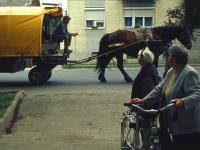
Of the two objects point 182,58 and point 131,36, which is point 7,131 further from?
point 131,36

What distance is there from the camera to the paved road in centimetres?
1083

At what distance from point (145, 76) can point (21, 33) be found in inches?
441

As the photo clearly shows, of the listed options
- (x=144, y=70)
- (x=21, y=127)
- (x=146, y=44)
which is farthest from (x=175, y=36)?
(x=144, y=70)

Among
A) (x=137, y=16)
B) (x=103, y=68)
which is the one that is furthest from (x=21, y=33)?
(x=137, y=16)

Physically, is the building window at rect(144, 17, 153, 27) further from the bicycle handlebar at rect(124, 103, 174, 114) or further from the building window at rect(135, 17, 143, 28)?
the bicycle handlebar at rect(124, 103, 174, 114)

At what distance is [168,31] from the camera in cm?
2039

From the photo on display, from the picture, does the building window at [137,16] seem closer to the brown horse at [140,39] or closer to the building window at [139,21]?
the building window at [139,21]

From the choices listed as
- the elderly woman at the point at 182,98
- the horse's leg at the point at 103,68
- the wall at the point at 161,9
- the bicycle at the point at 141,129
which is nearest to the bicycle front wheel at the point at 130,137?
the bicycle at the point at 141,129

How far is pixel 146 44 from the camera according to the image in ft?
66.3

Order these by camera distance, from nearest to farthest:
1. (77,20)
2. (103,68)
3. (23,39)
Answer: (23,39) → (103,68) → (77,20)

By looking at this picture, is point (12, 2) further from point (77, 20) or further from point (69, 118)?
point (69, 118)

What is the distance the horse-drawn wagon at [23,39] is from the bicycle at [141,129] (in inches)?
464

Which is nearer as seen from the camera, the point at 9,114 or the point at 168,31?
the point at 9,114

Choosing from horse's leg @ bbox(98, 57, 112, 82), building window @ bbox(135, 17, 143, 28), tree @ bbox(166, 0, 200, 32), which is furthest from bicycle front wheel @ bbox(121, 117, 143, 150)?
building window @ bbox(135, 17, 143, 28)
